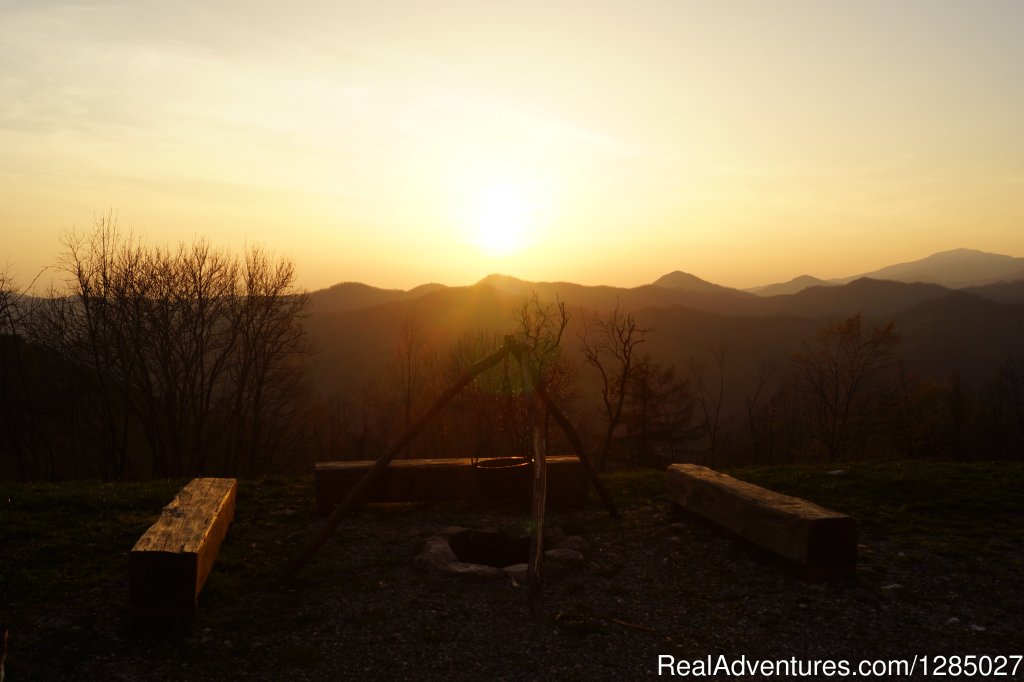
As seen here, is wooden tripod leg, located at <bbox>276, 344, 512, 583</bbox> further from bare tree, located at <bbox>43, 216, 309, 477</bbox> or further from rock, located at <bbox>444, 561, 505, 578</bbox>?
bare tree, located at <bbox>43, 216, 309, 477</bbox>

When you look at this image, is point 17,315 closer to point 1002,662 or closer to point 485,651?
point 485,651

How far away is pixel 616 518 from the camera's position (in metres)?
8.59

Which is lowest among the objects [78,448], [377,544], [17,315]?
[78,448]

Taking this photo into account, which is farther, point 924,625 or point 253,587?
point 253,587

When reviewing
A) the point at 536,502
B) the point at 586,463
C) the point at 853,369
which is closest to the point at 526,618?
the point at 536,502

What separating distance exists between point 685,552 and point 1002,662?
2.97 m

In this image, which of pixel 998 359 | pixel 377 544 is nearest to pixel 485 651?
pixel 377 544

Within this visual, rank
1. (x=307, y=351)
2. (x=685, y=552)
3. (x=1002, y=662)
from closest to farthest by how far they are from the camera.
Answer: (x=1002, y=662) → (x=685, y=552) → (x=307, y=351)

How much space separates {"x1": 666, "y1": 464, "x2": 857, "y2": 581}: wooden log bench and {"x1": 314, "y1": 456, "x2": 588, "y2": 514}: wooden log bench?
1.95 metres

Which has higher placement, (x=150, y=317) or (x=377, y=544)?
(x=150, y=317)

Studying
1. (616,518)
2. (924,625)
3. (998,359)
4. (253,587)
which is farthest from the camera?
(998,359)

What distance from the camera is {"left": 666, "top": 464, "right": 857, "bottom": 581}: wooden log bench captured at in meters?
6.20

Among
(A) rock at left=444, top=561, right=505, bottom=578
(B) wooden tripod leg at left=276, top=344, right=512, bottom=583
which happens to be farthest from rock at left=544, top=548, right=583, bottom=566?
(B) wooden tripod leg at left=276, top=344, right=512, bottom=583

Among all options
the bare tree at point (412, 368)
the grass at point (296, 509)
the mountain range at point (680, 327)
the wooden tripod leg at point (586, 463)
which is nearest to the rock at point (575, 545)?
the wooden tripod leg at point (586, 463)
